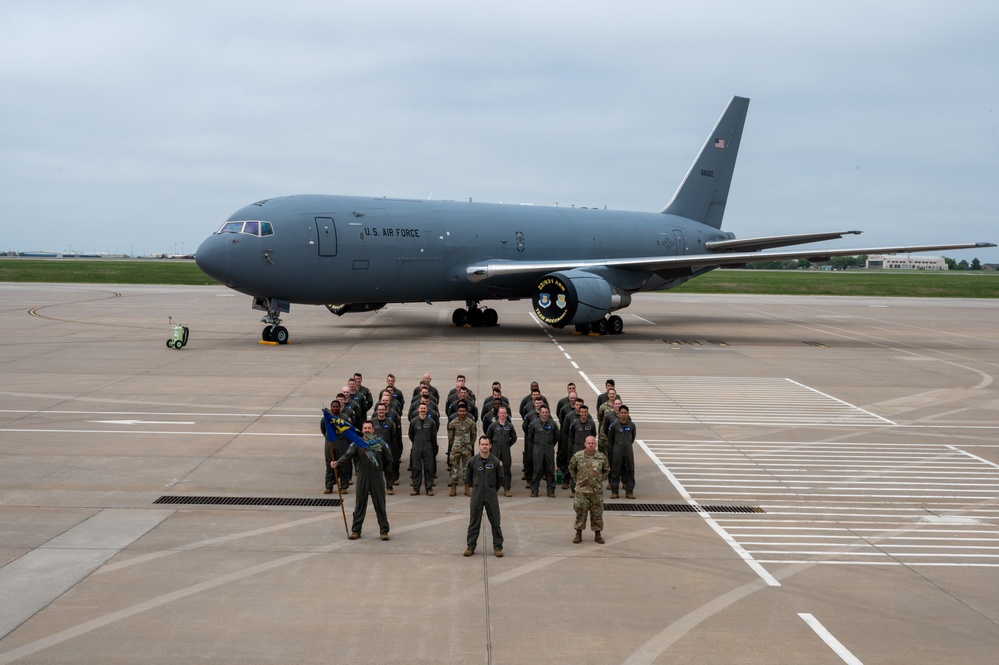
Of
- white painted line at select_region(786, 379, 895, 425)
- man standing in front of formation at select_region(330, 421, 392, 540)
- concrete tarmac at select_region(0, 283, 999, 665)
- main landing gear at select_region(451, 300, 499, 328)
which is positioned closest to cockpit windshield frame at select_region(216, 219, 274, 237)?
concrete tarmac at select_region(0, 283, 999, 665)

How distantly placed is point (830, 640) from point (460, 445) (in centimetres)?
681

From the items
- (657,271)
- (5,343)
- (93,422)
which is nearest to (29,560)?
(93,422)

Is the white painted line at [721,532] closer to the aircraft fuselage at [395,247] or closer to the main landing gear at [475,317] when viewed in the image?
the aircraft fuselage at [395,247]

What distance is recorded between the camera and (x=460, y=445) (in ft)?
47.5

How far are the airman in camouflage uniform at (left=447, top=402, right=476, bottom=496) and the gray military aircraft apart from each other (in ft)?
65.2

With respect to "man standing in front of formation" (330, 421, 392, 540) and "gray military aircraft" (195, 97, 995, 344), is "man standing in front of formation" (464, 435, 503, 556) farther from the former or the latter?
"gray military aircraft" (195, 97, 995, 344)

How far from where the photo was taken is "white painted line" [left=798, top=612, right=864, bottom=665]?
8594 mm

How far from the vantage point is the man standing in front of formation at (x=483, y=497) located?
37.5 feet

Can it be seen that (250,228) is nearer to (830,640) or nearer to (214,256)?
(214,256)

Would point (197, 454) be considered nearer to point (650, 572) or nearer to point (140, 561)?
point (140, 561)

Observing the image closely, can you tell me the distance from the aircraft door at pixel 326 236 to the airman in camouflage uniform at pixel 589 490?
2293 centimetres

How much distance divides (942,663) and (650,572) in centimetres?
331

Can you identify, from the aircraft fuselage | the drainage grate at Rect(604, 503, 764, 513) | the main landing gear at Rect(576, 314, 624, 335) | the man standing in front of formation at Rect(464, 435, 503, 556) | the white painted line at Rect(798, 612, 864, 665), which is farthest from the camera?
the main landing gear at Rect(576, 314, 624, 335)

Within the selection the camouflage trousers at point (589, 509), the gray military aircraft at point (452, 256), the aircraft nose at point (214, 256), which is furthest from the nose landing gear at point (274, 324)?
the camouflage trousers at point (589, 509)
